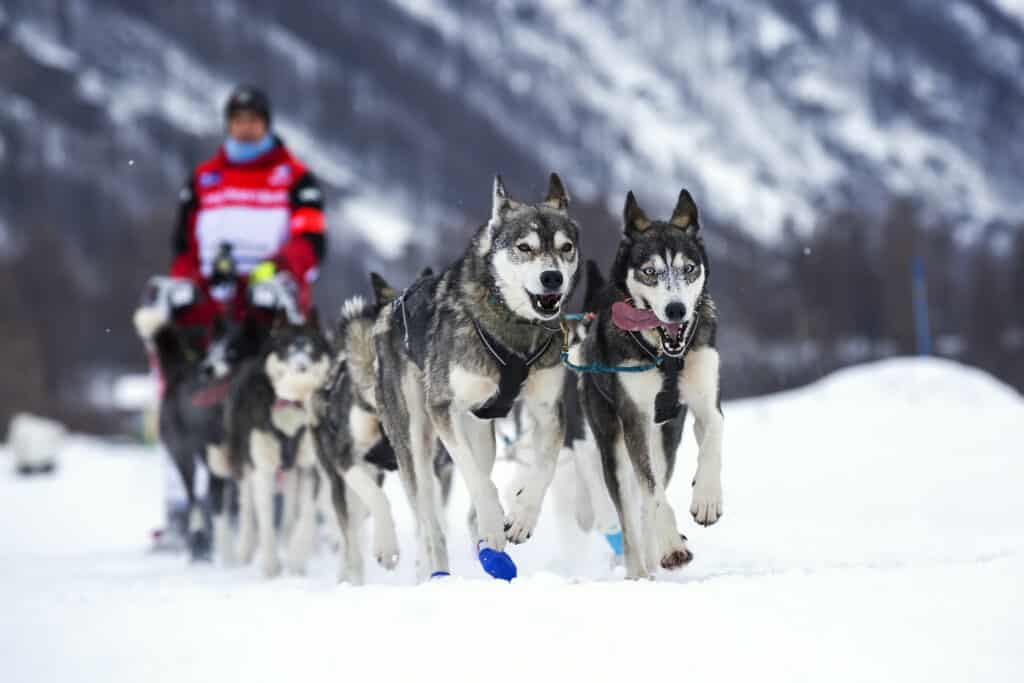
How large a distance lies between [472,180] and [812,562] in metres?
93.7

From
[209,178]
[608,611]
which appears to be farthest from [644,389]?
[209,178]

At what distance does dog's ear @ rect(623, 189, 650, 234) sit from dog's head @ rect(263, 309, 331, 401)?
77.1 inches

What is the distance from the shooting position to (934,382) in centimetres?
1282

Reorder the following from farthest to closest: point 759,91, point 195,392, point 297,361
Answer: point 759,91
point 195,392
point 297,361

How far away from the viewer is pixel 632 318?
370cm

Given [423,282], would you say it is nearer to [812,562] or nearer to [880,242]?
[812,562]

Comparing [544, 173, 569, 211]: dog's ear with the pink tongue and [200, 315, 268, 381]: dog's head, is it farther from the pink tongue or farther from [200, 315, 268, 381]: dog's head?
[200, 315, 268, 381]: dog's head

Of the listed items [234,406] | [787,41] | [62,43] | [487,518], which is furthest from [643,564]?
[787,41]

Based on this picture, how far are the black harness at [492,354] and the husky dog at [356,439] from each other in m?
0.61

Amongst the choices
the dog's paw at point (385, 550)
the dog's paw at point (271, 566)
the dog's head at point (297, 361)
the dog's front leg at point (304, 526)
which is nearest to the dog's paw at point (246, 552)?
the dog's front leg at point (304, 526)

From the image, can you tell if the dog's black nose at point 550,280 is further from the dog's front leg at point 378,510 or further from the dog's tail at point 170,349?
the dog's tail at point 170,349

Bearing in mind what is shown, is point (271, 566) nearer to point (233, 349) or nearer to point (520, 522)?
point (233, 349)

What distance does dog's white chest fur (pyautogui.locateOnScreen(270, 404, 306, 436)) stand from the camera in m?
5.68

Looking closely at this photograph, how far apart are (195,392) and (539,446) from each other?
329 centimetres
